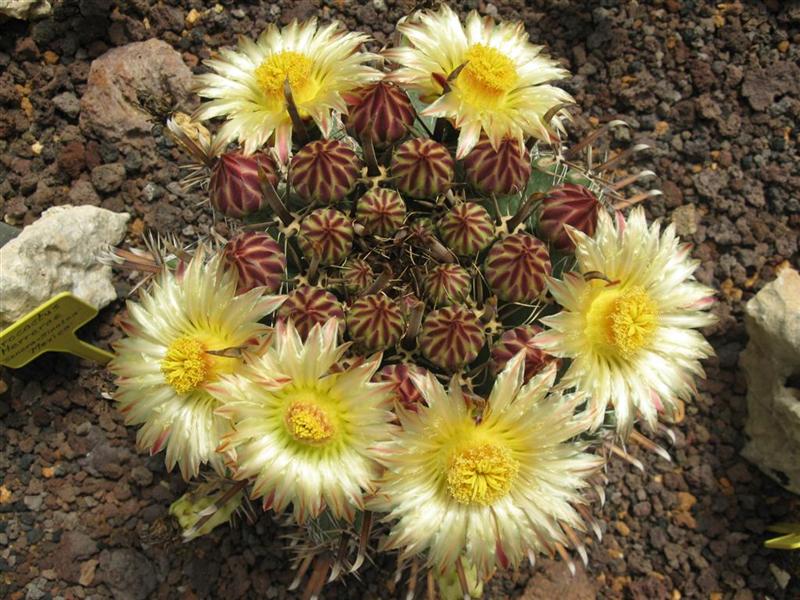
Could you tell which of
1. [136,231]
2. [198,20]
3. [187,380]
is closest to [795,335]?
[187,380]

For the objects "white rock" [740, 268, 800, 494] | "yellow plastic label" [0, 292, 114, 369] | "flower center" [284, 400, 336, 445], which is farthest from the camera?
"white rock" [740, 268, 800, 494]

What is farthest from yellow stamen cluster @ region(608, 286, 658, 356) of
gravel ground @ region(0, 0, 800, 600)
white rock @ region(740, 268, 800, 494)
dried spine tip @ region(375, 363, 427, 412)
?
gravel ground @ region(0, 0, 800, 600)

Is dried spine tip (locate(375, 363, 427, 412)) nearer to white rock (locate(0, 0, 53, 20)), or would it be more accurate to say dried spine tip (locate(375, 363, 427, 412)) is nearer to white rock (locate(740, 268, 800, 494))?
white rock (locate(740, 268, 800, 494))

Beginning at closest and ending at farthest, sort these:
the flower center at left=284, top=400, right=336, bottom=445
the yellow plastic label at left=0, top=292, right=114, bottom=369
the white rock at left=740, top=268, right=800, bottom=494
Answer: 1. the flower center at left=284, top=400, right=336, bottom=445
2. the yellow plastic label at left=0, top=292, right=114, bottom=369
3. the white rock at left=740, top=268, right=800, bottom=494

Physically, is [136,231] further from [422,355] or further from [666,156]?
[666,156]

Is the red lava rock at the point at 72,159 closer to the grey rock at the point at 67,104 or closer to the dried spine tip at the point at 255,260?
the grey rock at the point at 67,104

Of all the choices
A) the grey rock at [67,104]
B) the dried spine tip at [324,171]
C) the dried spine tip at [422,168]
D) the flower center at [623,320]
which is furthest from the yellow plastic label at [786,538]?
the grey rock at [67,104]
